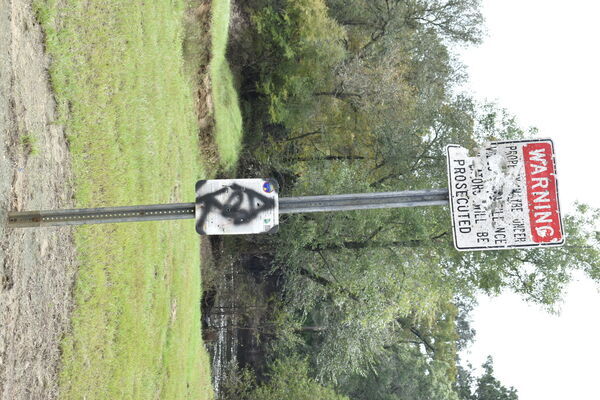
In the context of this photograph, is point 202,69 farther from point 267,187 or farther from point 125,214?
point 267,187

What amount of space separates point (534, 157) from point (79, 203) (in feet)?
20.2

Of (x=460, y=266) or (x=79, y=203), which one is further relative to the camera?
(x=460, y=266)

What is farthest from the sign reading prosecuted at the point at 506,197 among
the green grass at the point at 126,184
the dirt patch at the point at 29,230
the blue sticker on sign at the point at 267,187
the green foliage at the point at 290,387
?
the green foliage at the point at 290,387

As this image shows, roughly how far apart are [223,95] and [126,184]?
32.8ft

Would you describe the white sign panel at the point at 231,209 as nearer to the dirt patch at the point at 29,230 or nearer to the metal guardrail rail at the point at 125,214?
the metal guardrail rail at the point at 125,214

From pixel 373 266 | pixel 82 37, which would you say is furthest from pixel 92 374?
pixel 373 266

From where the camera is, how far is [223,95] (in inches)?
787

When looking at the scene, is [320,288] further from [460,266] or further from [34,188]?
[34,188]

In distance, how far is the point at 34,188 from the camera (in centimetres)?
717

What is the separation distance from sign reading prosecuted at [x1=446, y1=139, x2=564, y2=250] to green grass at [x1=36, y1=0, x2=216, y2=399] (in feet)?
17.8

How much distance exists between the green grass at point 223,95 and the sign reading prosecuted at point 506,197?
13.6 metres

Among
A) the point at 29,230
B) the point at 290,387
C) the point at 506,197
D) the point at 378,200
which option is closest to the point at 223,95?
the point at 290,387

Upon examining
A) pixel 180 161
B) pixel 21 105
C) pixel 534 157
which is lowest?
pixel 534 157

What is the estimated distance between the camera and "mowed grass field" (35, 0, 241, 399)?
8484mm
